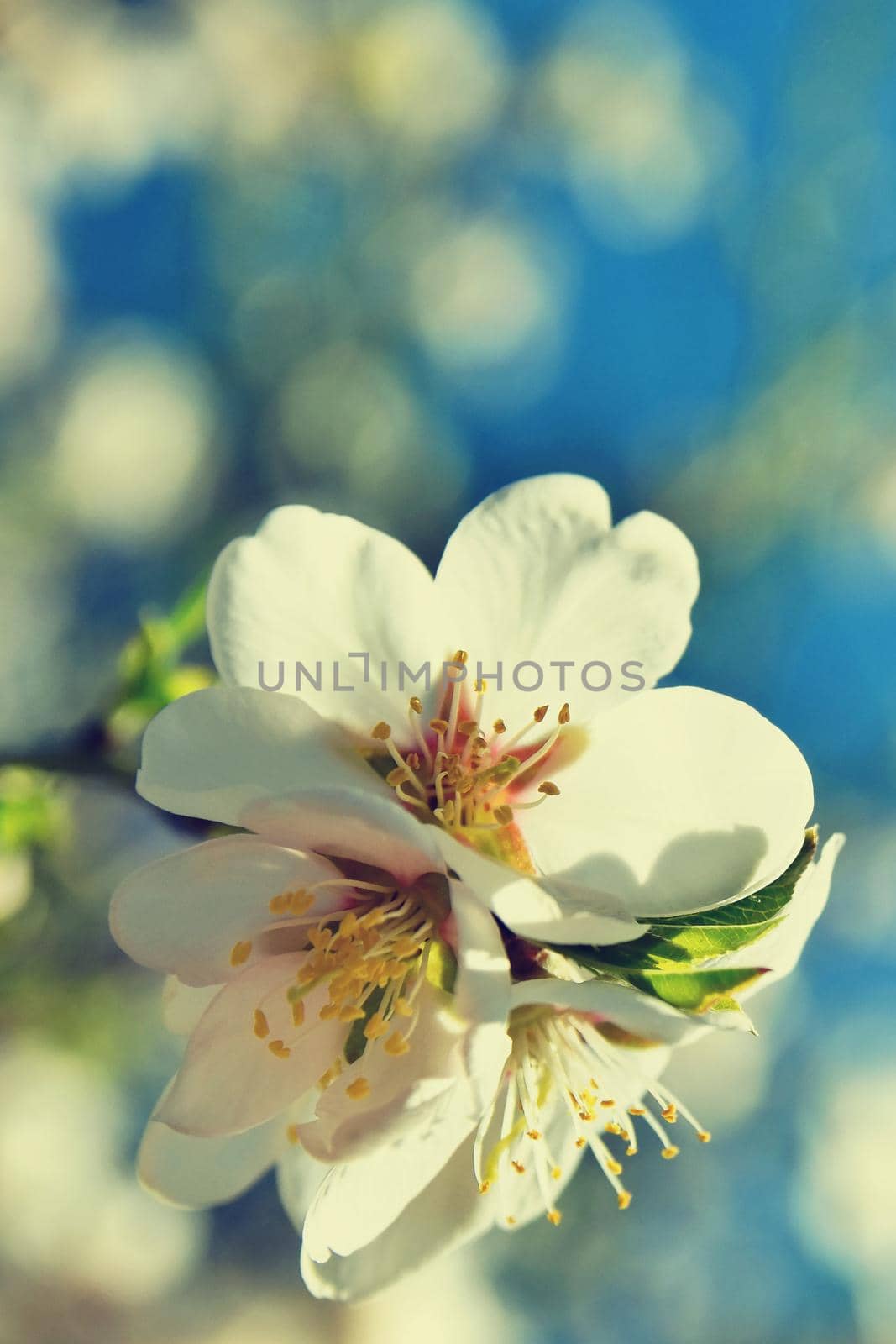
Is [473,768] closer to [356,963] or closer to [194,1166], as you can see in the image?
[356,963]

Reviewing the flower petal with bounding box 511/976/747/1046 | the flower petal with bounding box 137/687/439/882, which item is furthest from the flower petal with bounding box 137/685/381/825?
the flower petal with bounding box 511/976/747/1046

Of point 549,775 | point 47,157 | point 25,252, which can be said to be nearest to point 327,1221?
point 549,775

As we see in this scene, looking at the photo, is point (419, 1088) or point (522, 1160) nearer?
point (419, 1088)

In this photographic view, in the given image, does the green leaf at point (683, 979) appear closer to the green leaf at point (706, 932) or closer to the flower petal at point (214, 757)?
the green leaf at point (706, 932)

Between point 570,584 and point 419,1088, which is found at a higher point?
point 570,584

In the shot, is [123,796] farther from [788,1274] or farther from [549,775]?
Result: [788,1274]

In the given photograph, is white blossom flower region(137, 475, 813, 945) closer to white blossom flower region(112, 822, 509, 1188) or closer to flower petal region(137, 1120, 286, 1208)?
white blossom flower region(112, 822, 509, 1188)

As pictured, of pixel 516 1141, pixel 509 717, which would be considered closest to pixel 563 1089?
pixel 516 1141
